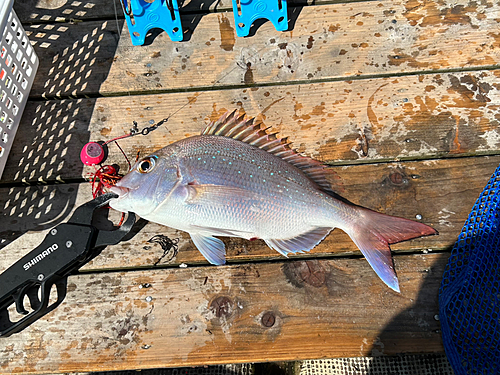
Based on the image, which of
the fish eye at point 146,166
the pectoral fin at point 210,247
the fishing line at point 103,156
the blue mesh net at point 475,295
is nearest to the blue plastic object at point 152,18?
the fishing line at point 103,156

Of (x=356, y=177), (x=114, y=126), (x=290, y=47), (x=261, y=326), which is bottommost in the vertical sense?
(x=261, y=326)

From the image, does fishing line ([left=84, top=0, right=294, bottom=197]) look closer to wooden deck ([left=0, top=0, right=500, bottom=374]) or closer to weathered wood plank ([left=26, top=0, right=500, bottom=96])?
wooden deck ([left=0, top=0, right=500, bottom=374])

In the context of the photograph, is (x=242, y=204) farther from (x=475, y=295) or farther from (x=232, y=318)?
(x=475, y=295)

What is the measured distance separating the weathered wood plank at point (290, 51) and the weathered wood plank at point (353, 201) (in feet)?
2.46

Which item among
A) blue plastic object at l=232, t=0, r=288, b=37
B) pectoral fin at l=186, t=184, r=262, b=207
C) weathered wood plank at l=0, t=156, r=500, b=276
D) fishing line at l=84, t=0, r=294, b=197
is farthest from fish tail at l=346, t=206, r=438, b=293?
blue plastic object at l=232, t=0, r=288, b=37

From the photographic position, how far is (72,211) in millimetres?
2082

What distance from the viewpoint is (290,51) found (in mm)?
2396

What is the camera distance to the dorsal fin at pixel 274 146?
1.98 m

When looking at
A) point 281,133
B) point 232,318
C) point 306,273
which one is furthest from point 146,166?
point 306,273

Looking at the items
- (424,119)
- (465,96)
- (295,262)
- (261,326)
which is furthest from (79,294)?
(465,96)

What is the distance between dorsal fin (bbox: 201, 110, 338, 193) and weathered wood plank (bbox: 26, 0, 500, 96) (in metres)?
0.50

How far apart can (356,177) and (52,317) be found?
2046mm

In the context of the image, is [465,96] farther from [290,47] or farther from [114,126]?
[114,126]

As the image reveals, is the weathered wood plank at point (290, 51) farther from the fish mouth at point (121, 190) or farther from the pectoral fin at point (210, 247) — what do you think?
the pectoral fin at point (210, 247)
